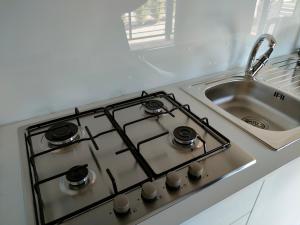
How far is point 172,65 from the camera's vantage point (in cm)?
114

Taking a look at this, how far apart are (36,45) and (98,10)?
253 millimetres

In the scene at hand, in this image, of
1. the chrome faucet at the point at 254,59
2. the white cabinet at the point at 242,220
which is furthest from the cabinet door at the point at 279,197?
the chrome faucet at the point at 254,59

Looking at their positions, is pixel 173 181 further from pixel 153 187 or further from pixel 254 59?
pixel 254 59

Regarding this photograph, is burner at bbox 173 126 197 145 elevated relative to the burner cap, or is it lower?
elevated

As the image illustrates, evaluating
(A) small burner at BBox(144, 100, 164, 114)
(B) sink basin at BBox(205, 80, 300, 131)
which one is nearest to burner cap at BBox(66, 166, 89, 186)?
(A) small burner at BBox(144, 100, 164, 114)

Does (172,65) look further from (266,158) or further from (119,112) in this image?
(266,158)

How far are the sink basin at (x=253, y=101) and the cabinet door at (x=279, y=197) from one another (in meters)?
0.29

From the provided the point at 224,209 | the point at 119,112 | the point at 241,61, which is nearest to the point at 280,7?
the point at 241,61

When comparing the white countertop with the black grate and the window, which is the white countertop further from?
the window

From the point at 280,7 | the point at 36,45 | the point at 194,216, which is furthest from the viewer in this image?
the point at 280,7

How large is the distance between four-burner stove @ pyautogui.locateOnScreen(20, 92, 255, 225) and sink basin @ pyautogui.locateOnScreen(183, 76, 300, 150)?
272 mm

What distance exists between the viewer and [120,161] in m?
0.71

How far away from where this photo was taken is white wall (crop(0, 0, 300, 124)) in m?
0.79

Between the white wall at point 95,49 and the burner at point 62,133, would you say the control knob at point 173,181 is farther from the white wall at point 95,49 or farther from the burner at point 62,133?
the white wall at point 95,49
